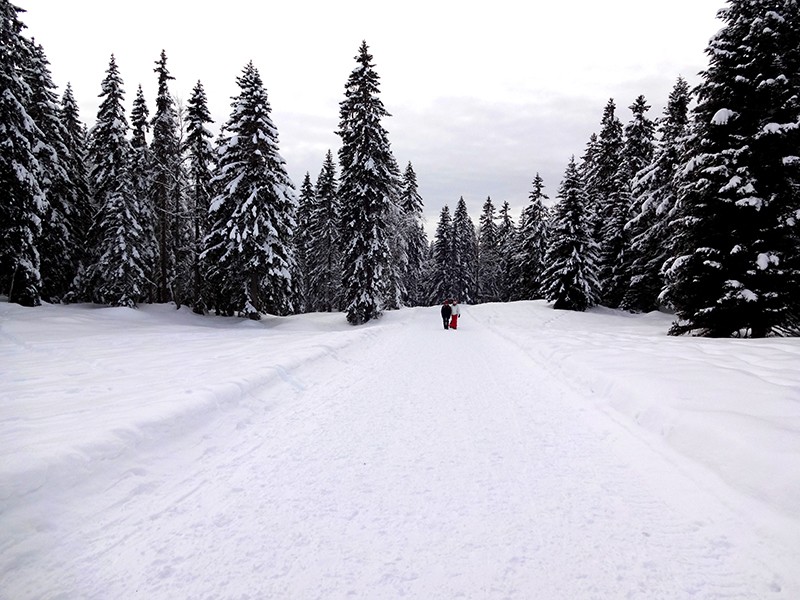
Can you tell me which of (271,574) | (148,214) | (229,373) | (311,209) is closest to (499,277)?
(311,209)

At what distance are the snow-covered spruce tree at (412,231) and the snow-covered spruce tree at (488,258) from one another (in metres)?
11.0

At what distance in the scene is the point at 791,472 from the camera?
348cm

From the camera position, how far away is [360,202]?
2559 centimetres

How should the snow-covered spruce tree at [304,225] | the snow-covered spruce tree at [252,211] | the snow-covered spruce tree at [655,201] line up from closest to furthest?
1. the snow-covered spruce tree at [252,211]
2. the snow-covered spruce tree at [655,201]
3. the snow-covered spruce tree at [304,225]

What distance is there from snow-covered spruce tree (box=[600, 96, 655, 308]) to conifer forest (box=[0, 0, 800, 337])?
0.51 feet

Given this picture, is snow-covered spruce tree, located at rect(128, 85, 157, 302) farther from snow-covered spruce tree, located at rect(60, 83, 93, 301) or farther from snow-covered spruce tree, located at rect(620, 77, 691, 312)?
snow-covered spruce tree, located at rect(620, 77, 691, 312)

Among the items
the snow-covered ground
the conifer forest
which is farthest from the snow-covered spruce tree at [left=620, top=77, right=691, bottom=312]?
the snow-covered ground

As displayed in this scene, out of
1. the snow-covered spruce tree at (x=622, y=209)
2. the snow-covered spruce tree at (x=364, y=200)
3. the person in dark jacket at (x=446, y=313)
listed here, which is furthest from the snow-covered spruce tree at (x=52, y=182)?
the snow-covered spruce tree at (x=622, y=209)

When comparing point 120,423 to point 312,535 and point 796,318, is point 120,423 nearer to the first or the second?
point 312,535

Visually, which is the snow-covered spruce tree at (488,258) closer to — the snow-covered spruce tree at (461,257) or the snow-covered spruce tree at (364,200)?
the snow-covered spruce tree at (461,257)

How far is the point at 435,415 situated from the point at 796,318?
13442 mm

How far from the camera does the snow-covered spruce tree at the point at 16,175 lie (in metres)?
18.0

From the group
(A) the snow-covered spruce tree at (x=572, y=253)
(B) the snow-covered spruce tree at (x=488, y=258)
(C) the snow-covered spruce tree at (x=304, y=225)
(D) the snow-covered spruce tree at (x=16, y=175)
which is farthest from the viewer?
(B) the snow-covered spruce tree at (x=488, y=258)

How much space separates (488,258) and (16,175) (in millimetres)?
60344
